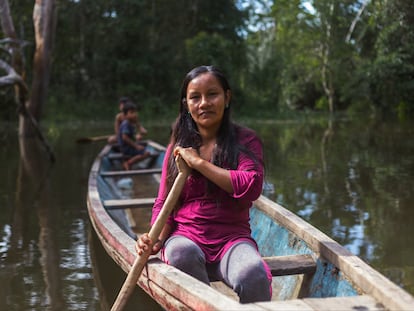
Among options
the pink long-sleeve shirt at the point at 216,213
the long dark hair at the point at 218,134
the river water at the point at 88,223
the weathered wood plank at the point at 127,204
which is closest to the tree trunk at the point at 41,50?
the river water at the point at 88,223

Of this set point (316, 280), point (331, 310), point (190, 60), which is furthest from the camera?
point (190, 60)

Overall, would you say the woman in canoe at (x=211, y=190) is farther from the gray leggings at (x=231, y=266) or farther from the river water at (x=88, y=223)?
the river water at (x=88, y=223)

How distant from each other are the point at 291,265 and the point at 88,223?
9.55 ft

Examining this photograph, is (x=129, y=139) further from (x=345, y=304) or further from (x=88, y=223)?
(x=345, y=304)

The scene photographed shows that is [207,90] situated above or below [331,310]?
above

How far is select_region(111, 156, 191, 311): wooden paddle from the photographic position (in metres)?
2.08

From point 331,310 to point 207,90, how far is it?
96cm

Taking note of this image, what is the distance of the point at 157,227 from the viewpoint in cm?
212

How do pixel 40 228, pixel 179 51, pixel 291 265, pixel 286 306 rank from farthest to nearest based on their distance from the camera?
pixel 179 51 < pixel 40 228 < pixel 291 265 < pixel 286 306

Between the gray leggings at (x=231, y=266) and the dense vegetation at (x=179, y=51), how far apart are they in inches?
651

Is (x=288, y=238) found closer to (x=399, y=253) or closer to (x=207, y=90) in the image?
(x=207, y=90)

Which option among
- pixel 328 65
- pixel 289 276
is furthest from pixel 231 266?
pixel 328 65

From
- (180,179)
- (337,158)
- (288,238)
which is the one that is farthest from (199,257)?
(337,158)

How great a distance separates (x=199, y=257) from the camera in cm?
210
